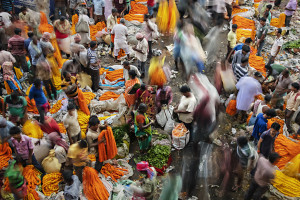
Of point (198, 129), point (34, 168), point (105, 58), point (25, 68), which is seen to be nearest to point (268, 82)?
point (198, 129)

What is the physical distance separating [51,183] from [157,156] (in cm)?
Answer: 192

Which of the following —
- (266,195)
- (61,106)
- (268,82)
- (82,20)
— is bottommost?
(266,195)

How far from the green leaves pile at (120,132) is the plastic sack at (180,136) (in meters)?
0.98

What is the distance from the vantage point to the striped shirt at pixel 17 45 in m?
6.73

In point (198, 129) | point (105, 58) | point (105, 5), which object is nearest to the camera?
point (198, 129)

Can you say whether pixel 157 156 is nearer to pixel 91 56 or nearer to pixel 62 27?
pixel 91 56

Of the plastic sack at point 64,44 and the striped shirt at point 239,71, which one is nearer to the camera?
the striped shirt at point 239,71

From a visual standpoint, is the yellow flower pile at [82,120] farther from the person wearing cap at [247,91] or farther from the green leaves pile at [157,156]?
the person wearing cap at [247,91]

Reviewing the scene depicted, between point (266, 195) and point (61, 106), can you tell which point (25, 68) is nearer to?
point (61, 106)

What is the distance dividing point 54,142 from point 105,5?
6220 mm

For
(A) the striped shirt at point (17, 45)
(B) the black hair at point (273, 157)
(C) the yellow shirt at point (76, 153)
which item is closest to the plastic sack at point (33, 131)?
(C) the yellow shirt at point (76, 153)

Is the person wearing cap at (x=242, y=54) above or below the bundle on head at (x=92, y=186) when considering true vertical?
above

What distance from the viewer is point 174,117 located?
5.67 metres

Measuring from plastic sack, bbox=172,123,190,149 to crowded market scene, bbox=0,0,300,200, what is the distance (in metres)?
0.02
